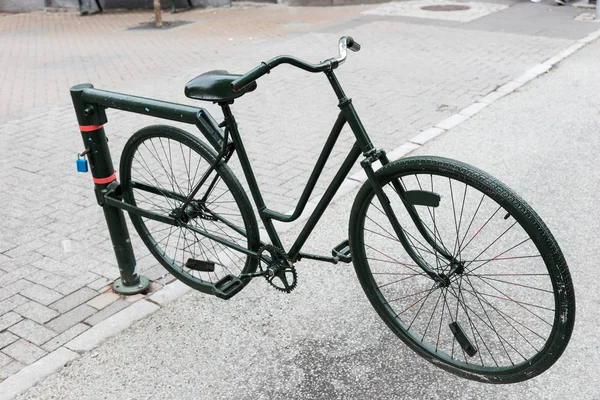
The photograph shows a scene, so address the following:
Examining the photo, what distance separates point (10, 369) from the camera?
10.9 feet

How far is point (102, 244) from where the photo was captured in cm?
461

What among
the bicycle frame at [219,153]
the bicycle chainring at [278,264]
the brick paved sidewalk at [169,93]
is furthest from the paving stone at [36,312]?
the bicycle chainring at [278,264]

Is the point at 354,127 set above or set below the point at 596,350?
above

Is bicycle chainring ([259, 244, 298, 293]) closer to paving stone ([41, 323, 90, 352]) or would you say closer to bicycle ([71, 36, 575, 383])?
bicycle ([71, 36, 575, 383])

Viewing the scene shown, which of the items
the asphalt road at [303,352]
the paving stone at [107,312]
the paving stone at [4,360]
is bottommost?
the asphalt road at [303,352]

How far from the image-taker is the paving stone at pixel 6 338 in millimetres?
3543

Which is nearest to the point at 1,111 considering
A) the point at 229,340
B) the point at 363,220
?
the point at 229,340

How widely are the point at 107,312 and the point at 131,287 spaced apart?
0.24m

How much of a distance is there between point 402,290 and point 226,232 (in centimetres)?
113

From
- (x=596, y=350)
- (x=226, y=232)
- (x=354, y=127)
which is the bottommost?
(x=596, y=350)

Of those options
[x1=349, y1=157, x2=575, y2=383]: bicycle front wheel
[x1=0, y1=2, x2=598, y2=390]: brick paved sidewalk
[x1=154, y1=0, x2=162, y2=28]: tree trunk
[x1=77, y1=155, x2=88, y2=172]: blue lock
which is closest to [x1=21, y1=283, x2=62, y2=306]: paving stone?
[x1=0, y1=2, x2=598, y2=390]: brick paved sidewalk

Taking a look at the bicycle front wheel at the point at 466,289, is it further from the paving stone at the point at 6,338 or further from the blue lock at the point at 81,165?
the paving stone at the point at 6,338

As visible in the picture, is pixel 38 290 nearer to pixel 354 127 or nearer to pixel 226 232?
pixel 226 232

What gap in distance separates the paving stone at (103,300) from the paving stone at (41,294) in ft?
0.77
